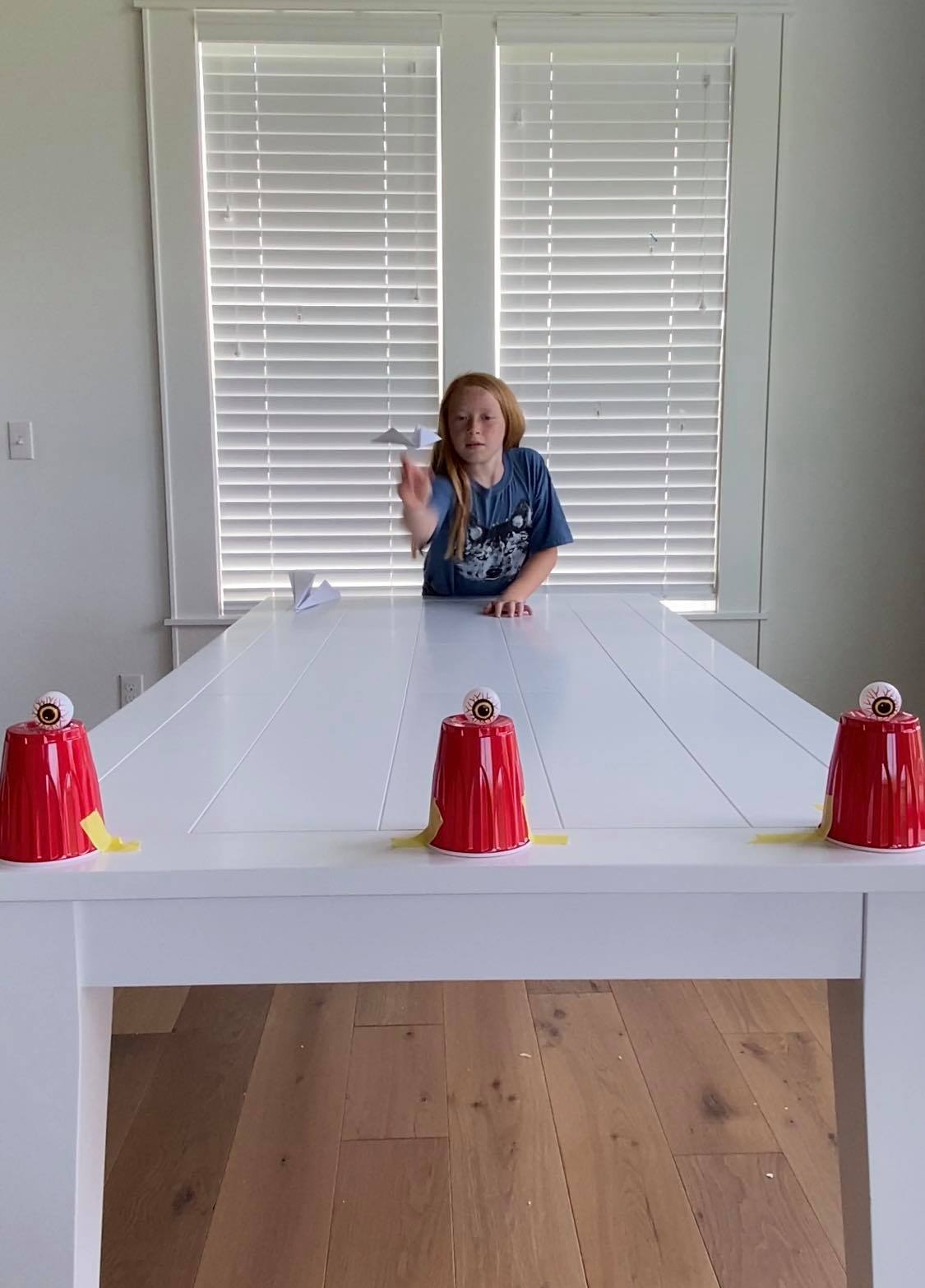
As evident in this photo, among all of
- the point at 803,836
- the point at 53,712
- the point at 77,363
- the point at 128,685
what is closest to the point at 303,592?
the point at 128,685

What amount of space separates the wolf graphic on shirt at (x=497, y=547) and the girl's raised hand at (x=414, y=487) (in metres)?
0.19

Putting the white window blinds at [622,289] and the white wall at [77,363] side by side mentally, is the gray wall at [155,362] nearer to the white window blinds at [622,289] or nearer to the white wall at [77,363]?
the white wall at [77,363]

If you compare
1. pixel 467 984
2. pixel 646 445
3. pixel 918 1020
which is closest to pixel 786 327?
pixel 646 445

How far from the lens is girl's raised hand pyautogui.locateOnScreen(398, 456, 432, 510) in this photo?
2.08 meters

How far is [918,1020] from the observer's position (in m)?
0.80

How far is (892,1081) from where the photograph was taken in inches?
31.3

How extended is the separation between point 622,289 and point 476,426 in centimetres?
95

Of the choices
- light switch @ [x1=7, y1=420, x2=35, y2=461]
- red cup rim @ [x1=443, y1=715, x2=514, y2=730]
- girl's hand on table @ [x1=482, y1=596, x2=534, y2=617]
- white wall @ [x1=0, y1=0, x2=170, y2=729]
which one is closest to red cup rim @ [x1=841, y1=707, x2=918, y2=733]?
red cup rim @ [x1=443, y1=715, x2=514, y2=730]

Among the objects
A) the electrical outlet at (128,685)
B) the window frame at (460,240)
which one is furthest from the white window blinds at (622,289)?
the electrical outlet at (128,685)

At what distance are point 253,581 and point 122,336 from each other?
0.76 meters

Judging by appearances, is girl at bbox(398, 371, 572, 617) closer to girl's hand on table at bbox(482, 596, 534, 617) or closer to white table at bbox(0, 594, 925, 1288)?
girl's hand on table at bbox(482, 596, 534, 617)

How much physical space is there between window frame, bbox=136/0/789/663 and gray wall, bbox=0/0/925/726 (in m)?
0.05

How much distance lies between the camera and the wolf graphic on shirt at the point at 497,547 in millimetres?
2342

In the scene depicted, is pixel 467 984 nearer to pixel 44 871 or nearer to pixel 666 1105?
pixel 666 1105
